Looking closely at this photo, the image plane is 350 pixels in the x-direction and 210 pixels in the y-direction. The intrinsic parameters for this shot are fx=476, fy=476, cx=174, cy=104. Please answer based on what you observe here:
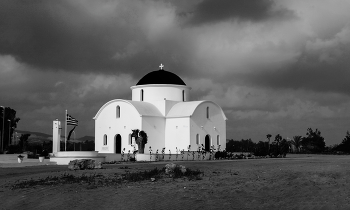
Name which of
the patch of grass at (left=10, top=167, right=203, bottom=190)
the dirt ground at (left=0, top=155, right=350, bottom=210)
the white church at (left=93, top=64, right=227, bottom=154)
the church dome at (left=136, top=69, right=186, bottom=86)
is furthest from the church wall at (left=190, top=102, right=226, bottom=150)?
the dirt ground at (left=0, top=155, right=350, bottom=210)

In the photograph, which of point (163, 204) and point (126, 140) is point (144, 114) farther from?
point (163, 204)

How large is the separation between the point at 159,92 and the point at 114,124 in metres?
5.62

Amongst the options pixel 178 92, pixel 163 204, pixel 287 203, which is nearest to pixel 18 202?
pixel 163 204

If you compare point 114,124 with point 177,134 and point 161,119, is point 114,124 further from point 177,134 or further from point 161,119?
point 177,134

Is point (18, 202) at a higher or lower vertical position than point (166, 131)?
lower

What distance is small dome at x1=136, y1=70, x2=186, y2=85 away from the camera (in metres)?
48.4

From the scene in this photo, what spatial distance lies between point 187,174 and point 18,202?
7228mm

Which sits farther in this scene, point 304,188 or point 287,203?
point 304,188

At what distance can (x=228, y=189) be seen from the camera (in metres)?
17.5

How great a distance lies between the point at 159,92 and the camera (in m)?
48.1

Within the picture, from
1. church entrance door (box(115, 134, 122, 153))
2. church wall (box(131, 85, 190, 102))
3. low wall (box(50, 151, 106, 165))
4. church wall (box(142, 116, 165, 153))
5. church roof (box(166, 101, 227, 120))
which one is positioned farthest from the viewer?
church wall (box(131, 85, 190, 102))

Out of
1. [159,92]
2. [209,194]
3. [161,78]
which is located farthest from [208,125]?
[209,194]

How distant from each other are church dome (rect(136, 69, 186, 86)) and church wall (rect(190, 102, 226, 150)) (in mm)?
4171

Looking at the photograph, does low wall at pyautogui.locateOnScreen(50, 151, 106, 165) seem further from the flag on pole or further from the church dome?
the church dome
